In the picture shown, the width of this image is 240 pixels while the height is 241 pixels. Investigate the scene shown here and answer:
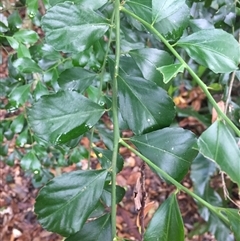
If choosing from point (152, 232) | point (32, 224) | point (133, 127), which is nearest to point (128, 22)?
point (133, 127)

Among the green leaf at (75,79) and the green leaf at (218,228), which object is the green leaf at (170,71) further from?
the green leaf at (218,228)

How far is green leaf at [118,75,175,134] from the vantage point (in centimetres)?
48

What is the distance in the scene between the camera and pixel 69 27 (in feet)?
1.59

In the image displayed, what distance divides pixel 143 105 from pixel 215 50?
0.10 m

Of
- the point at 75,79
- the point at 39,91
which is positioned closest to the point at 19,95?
the point at 39,91

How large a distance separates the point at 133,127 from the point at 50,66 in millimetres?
461

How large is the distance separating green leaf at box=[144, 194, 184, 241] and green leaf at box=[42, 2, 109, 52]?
21 cm

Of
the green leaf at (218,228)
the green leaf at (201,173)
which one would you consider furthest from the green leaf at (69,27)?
the green leaf at (201,173)

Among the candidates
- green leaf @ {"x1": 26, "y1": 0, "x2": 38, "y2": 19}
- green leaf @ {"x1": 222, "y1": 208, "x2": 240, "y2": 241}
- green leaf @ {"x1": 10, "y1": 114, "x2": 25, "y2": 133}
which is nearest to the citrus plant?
green leaf @ {"x1": 222, "y1": 208, "x2": 240, "y2": 241}

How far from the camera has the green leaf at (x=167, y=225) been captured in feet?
1.44

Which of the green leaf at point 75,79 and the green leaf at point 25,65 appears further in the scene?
the green leaf at point 25,65

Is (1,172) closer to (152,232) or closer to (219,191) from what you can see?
(219,191)

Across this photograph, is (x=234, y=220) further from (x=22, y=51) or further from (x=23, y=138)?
(x=23, y=138)

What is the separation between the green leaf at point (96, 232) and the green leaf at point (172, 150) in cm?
9
